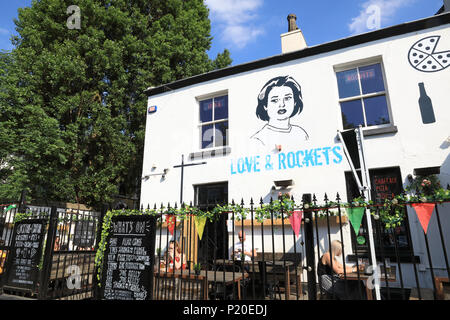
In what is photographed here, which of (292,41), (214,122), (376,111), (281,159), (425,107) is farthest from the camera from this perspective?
(214,122)

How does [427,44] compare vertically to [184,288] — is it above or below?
above

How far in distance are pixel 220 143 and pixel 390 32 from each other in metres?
5.74

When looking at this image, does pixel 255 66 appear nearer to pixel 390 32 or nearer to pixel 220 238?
pixel 390 32

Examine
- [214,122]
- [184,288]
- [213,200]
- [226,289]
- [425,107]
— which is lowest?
[226,289]

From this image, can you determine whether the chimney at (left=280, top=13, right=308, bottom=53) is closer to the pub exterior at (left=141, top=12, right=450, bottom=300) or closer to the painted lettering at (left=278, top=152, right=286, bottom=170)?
the pub exterior at (left=141, top=12, right=450, bottom=300)

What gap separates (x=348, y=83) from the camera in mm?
7734

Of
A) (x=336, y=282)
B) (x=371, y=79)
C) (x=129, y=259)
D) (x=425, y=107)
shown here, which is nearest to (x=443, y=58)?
(x=425, y=107)

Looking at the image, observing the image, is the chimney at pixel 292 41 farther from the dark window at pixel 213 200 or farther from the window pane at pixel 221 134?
the dark window at pixel 213 200

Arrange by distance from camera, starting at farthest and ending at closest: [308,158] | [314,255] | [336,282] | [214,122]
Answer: [214,122], [308,158], [336,282], [314,255]

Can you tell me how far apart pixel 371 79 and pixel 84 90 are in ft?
37.7

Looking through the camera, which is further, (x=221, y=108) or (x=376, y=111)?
(x=221, y=108)

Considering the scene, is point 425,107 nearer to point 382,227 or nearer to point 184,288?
point 382,227

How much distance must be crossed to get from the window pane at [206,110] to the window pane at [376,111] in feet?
16.2

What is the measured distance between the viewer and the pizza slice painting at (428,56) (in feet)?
21.7
